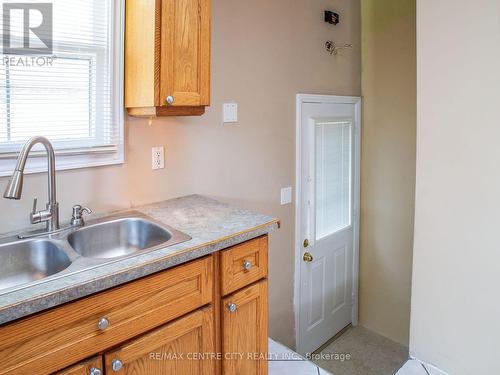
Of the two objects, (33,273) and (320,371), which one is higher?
(33,273)

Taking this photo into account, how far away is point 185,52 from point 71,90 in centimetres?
50

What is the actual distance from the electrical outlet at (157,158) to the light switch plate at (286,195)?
93 cm

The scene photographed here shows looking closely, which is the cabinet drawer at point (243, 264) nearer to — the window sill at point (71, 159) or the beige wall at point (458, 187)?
the window sill at point (71, 159)

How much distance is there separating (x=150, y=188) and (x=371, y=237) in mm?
2126

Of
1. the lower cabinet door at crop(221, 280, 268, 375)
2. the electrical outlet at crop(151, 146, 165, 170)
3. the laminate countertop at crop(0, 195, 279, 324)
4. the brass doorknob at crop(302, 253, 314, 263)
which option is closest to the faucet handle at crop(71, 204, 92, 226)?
the laminate countertop at crop(0, 195, 279, 324)

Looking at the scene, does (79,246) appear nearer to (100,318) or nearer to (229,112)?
(100,318)

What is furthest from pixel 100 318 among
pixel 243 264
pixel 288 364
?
pixel 288 364

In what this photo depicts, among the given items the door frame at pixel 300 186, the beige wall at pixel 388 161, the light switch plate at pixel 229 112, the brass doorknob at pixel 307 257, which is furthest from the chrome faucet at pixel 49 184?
the beige wall at pixel 388 161

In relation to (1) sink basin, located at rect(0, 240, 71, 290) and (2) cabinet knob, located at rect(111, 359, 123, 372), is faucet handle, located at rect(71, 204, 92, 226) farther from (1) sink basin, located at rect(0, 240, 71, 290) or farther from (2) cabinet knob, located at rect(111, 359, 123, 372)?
(2) cabinet knob, located at rect(111, 359, 123, 372)

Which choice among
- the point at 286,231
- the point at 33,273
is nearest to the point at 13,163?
the point at 33,273

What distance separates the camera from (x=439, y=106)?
1.85 m

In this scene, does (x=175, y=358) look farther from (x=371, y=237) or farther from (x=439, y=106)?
(x=371, y=237)

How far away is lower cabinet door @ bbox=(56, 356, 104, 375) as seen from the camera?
1069 mm

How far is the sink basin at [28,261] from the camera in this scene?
4.40 ft
